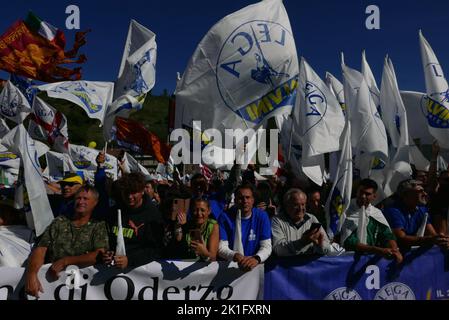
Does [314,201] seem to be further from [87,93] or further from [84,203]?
[87,93]

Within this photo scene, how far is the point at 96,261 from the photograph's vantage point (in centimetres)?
386

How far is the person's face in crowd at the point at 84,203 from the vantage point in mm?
3871

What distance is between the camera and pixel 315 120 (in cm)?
693

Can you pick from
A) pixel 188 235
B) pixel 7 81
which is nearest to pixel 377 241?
pixel 188 235

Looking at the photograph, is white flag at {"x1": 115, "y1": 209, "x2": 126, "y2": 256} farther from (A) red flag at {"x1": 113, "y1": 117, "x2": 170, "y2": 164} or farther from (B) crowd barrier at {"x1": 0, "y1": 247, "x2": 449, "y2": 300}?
(A) red flag at {"x1": 113, "y1": 117, "x2": 170, "y2": 164}

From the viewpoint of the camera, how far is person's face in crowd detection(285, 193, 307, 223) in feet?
14.1

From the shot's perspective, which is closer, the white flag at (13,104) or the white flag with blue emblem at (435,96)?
the white flag with blue emblem at (435,96)

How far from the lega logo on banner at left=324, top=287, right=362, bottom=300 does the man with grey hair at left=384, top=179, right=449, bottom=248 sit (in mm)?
744

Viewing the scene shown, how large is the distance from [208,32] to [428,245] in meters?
3.36

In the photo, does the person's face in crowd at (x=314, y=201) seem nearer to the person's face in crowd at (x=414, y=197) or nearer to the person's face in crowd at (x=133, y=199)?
the person's face in crowd at (x=414, y=197)

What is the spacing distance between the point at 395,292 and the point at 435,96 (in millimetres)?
4111

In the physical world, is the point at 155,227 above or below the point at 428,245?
above

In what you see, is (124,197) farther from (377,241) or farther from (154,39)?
(154,39)

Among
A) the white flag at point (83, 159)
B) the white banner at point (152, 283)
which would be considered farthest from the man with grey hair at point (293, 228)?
the white flag at point (83, 159)
